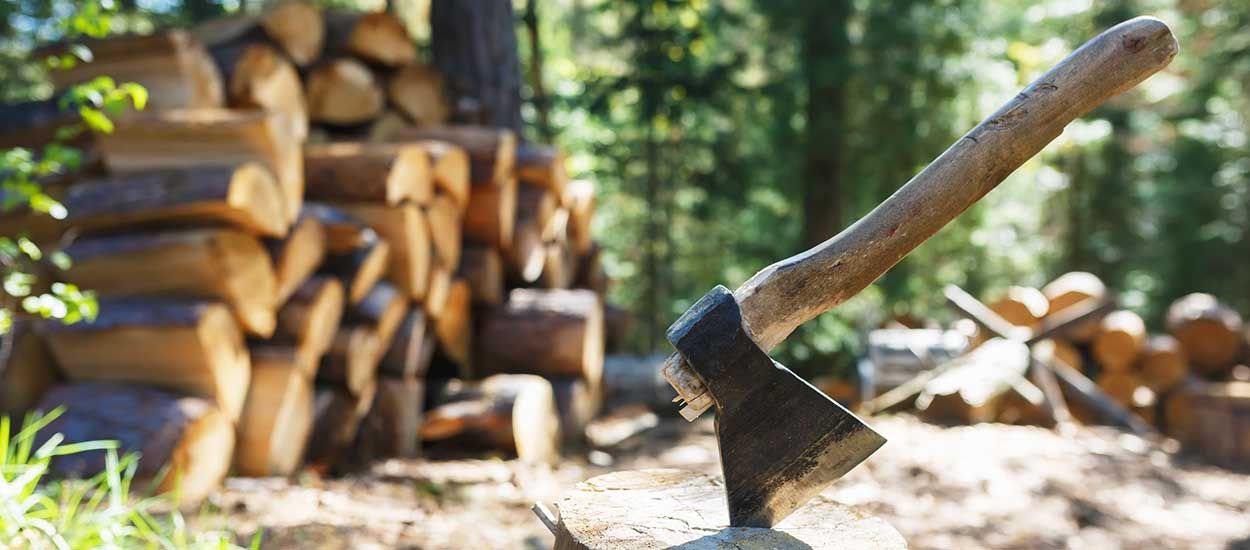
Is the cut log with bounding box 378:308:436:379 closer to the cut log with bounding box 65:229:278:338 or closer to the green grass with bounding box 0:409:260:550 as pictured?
the cut log with bounding box 65:229:278:338

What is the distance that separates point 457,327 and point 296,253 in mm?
1309

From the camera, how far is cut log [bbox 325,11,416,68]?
15.1 feet

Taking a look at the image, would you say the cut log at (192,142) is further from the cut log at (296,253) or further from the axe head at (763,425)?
the axe head at (763,425)

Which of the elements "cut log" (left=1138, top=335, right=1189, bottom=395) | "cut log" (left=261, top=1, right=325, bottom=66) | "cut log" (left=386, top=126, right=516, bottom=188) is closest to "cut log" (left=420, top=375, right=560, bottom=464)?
"cut log" (left=386, top=126, right=516, bottom=188)

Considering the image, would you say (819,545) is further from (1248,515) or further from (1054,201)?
(1054,201)

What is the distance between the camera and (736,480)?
1.73 m

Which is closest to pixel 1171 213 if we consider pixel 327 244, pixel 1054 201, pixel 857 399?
pixel 1054 201

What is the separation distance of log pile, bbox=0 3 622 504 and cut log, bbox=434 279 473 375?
1cm

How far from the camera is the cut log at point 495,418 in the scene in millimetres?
4035

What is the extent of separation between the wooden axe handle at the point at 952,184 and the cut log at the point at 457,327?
2.95 m

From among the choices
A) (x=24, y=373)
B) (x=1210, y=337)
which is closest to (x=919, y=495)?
(x=24, y=373)

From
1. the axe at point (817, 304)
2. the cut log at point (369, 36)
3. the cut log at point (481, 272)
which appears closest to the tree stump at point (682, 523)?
the axe at point (817, 304)

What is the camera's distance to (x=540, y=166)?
17.1 feet

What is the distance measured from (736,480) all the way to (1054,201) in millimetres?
13537
